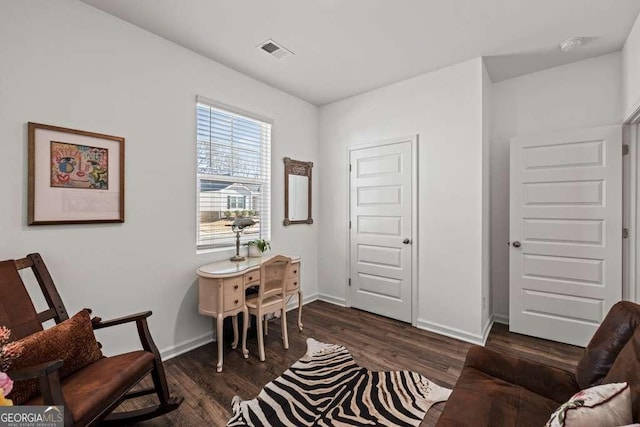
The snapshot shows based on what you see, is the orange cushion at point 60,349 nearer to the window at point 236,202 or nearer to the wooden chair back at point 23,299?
the wooden chair back at point 23,299

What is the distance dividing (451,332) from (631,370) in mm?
2030

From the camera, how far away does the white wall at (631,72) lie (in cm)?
213

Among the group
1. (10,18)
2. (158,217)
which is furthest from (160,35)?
(158,217)

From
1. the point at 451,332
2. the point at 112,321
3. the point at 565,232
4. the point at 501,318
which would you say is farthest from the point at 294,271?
the point at 565,232

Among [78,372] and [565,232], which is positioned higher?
[565,232]

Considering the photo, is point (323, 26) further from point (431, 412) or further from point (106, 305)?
point (431, 412)

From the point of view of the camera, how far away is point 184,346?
2.53m

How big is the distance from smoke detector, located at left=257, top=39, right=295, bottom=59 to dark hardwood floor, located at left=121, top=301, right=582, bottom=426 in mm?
2768

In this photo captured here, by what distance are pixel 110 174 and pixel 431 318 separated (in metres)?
3.28

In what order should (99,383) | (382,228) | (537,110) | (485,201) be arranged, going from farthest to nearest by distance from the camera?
(382,228)
(537,110)
(485,201)
(99,383)

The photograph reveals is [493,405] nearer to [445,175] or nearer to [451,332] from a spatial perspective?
[451,332]

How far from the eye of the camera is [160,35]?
2.36m

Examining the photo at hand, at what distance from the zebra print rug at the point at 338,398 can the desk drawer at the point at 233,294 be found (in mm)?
673

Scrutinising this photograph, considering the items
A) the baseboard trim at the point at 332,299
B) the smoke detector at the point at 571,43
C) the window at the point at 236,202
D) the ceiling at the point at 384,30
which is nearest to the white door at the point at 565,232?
the smoke detector at the point at 571,43
